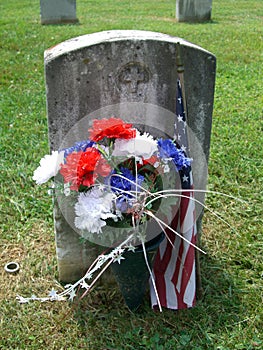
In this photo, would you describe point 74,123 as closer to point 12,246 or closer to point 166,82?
point 166,82

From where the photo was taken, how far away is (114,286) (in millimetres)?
2990

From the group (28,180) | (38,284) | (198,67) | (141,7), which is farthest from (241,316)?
(141,7)

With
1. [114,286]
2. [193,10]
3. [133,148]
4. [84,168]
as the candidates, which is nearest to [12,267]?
[114,286]

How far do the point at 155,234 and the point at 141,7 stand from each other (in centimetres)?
1186

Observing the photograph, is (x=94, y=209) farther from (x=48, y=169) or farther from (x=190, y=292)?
(x=190, y=292)

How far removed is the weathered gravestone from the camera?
2.50 metres

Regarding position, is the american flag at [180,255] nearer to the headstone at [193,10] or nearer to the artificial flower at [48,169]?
the artificial flower at [48,169]

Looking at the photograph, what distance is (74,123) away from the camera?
2631 mm

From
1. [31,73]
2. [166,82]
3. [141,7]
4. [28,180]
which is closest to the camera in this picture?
[166,82]

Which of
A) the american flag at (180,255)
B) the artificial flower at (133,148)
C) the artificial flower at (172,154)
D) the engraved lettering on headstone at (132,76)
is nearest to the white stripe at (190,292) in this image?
the american flag at (180,255)

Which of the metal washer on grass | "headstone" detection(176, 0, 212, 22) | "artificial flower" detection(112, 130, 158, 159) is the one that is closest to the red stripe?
"artificial flower" detection(112, 130, 158, 159)

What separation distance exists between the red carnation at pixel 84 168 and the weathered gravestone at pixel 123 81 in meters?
0.42

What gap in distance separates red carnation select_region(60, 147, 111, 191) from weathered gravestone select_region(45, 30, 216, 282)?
418mm

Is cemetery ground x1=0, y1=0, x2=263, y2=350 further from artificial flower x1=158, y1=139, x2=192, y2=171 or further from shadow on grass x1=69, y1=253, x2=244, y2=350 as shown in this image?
artificial flower x1=158, y1=139, x2=192, y2=171
